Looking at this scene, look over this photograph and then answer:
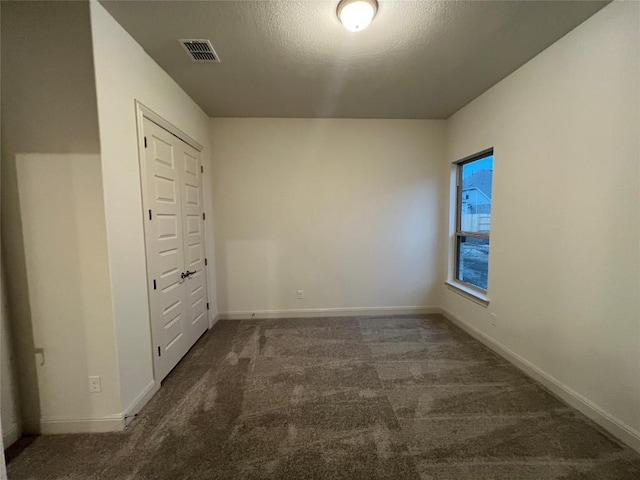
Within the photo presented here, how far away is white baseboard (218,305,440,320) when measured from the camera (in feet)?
12.1

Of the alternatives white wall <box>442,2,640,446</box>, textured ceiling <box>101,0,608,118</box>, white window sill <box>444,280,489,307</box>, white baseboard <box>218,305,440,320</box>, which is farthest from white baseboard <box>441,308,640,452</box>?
textured ceiling <box>101,0,608,118</box>

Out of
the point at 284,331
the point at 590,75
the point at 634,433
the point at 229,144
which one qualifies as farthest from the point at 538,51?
the point at 284,331

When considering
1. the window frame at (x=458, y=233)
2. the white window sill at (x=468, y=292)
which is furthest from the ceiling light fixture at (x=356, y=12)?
the white window sill at (x=468, y=292)

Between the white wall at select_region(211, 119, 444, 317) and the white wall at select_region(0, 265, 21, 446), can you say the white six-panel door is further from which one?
the white wall at select_region(0, 265, 21, 446)

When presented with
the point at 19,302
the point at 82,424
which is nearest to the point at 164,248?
the point at 19,302

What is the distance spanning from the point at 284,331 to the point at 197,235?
1629 mm

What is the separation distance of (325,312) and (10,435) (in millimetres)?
2981

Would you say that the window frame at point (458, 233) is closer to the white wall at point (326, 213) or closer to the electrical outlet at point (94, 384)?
the white wall at point (326, 213)

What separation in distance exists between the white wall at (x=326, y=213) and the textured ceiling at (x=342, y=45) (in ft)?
2.02

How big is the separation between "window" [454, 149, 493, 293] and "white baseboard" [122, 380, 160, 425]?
3.53 meters

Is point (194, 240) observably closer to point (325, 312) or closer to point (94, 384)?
point (94, 384)

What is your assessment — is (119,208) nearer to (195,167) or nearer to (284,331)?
(195,167)

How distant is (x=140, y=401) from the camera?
194 cm

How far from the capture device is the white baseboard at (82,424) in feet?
5.67
